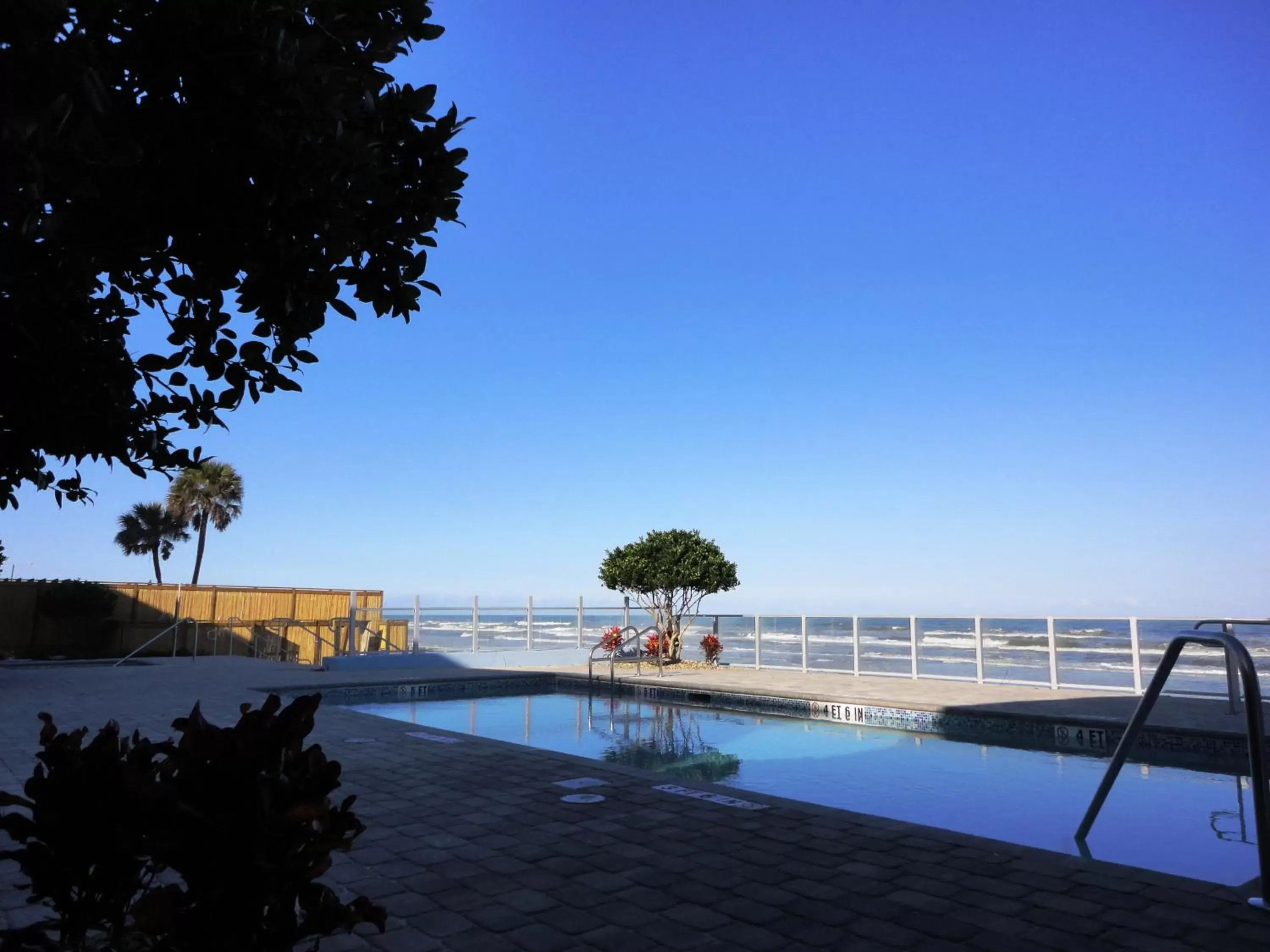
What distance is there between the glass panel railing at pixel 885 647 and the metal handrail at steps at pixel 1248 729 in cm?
654

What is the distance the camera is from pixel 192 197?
2.01 m

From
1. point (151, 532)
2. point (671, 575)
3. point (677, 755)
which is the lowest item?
point (677, 755)

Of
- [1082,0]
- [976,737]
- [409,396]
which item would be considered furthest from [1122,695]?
[409,396]

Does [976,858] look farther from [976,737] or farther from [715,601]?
[715,601]

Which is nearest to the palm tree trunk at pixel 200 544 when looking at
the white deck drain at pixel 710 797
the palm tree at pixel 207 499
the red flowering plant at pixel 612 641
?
the palm tree at pixel 207 499

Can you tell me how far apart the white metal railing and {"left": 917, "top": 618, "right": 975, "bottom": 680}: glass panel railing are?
68 millimetres

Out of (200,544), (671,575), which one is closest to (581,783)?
(671,575)

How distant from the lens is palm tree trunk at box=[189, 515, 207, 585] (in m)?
27.0

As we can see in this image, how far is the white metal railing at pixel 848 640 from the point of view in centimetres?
1073

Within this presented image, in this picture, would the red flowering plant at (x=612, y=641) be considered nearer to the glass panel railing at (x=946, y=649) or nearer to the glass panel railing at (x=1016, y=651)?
the glass panel railing at (x=946, y=649)

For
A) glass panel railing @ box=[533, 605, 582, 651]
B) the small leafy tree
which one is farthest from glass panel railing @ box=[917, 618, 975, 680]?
glass panel railing @ box=[533, 605, 582, 651]

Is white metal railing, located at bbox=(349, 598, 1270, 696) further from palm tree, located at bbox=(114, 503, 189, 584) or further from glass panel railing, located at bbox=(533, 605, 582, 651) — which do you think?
palm tree, located at bbox=(114, 503, 189, 584)

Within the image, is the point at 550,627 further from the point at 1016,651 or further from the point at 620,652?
the point at 1016,651

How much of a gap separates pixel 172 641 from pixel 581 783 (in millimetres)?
16151
